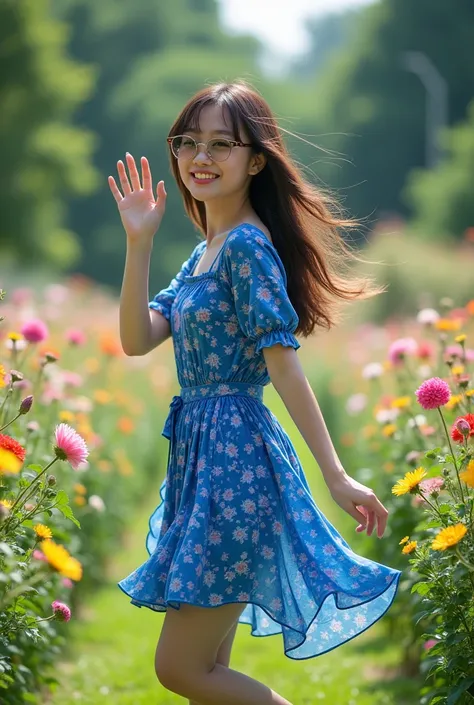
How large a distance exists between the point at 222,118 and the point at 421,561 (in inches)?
45.0

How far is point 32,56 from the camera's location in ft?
76.4

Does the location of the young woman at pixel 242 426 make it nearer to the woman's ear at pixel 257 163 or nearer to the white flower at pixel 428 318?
the woman's ear at pixel 257 163

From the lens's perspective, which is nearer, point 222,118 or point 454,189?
point 222,118

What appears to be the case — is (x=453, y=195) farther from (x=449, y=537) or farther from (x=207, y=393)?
(x=449, y=537)

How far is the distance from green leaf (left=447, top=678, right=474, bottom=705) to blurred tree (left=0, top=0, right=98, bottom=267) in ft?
72.7

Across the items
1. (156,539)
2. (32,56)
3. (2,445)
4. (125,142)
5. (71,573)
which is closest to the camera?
(71,573)

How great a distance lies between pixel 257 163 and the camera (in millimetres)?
2717

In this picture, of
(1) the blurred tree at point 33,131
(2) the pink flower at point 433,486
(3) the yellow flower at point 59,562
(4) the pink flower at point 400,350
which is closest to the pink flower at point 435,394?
(2) the pink flower at point 433,486

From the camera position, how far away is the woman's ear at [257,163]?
270cm

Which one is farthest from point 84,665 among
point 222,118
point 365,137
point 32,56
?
point 365,137

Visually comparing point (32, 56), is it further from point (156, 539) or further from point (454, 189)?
point (156, 539)

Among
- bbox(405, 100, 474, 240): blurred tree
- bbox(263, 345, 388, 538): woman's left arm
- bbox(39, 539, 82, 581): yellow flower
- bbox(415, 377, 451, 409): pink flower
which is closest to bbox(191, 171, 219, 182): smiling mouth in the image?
bbox(263, 345, 388, 538): woman's left arm

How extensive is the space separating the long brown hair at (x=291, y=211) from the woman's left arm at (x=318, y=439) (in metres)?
0.35

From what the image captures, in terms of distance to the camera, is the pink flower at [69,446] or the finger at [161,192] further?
the finger at [161,192]
